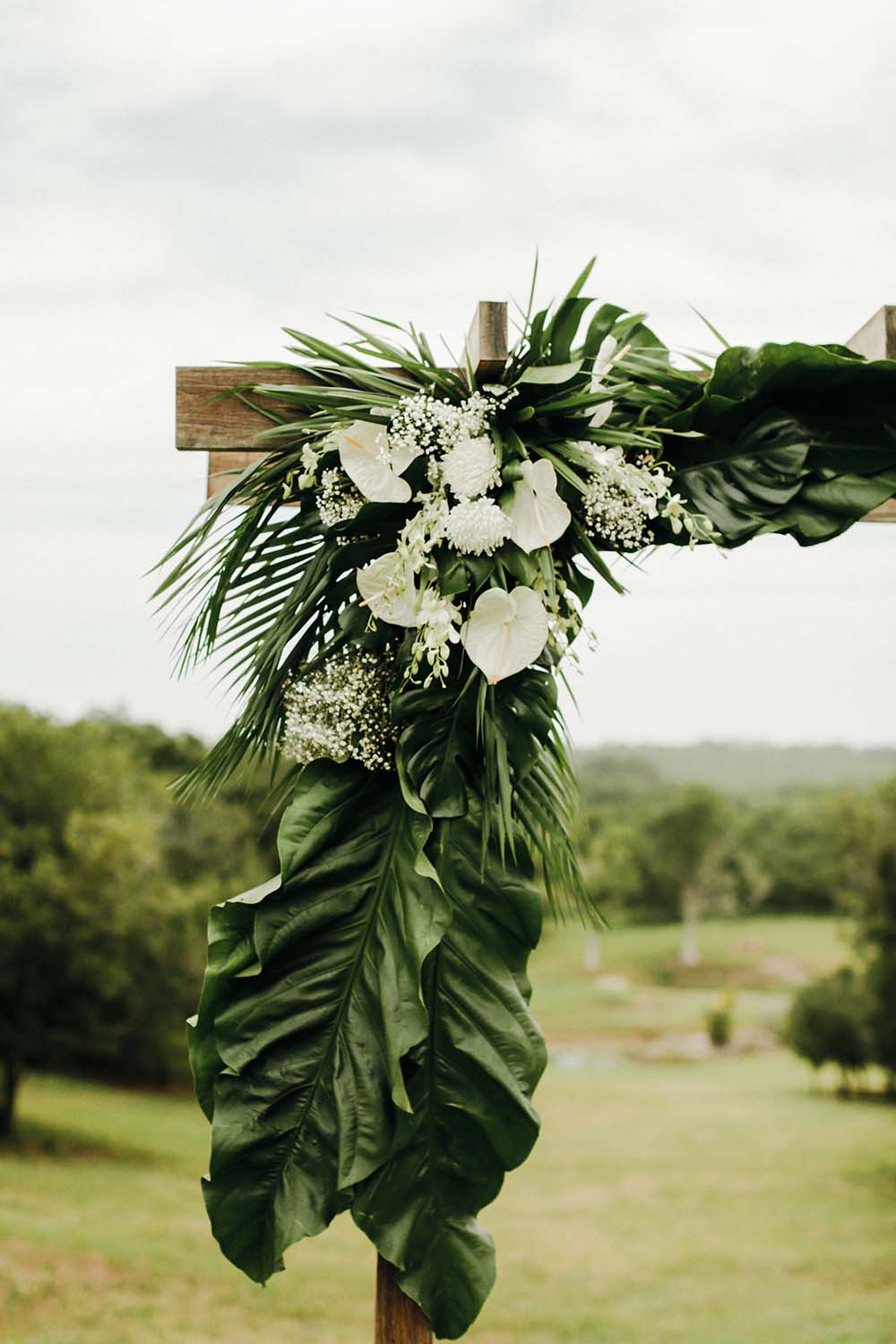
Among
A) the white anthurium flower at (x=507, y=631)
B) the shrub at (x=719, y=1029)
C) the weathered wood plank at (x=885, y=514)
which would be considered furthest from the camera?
the shrub at (x=719, y=1029)

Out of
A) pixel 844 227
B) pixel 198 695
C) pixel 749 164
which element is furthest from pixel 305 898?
pixel 844 227

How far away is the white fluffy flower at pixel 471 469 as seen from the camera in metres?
1.60

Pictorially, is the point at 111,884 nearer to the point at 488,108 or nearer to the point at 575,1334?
the point at 575,1334

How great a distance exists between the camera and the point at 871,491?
64.5 inches

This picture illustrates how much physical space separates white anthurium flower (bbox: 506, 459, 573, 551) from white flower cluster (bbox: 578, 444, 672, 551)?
0.05 meters

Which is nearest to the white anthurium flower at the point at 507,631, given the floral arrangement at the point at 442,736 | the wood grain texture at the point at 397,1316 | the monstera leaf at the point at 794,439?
the floral arrangement at the point at 442,736

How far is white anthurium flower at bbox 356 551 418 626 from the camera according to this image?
63.2 inches

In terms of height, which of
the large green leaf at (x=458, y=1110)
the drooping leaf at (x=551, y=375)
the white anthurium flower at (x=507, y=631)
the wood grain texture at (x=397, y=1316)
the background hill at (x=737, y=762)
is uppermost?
the drooping leaf at (x=551, y=375)

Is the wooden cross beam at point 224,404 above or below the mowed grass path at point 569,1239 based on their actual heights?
above

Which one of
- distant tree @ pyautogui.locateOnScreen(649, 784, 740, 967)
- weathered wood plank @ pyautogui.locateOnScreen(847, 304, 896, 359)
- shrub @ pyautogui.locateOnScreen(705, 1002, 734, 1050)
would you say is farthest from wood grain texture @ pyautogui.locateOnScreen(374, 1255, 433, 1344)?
distant tree @ pyautogui.locateOnScreen(649, 784, 740, 967)

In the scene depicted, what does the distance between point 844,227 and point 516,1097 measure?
28.9 feet

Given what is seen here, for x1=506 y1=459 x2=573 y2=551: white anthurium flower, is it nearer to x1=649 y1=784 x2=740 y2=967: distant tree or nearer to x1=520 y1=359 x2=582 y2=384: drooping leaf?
x1=520 y1=359 x2=582 y2=384: drooping leaf

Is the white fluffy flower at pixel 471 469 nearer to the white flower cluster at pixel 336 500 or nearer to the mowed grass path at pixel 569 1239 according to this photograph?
the white flower cluster at pixel 336 500

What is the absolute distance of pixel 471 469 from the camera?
5.24 feet
